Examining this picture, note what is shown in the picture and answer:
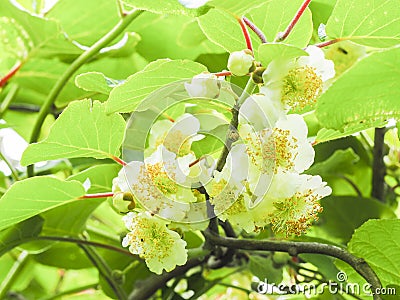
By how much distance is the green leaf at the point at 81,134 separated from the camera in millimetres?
570

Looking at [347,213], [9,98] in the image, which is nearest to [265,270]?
[347,213]

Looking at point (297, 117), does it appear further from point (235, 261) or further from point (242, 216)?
point (235, 261)

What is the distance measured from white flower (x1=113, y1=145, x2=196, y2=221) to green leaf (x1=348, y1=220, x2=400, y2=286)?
171 mm

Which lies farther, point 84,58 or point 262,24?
point 84,58

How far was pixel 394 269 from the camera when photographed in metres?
0.61

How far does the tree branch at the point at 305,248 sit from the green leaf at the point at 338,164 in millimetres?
236

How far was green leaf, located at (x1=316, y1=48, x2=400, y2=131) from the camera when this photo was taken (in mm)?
421

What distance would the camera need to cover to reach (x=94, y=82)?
58cm

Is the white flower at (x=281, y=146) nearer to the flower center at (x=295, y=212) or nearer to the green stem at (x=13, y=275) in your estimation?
the flower center at (x=295, y=212)

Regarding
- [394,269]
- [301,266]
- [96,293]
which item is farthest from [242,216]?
[96,293]

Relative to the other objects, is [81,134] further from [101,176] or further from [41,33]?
[41,33]

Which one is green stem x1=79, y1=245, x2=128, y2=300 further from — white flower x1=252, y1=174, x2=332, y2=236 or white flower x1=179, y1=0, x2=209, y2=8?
white flower x1=179, y1=0, x2=209, y2=8

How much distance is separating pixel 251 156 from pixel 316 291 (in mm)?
378

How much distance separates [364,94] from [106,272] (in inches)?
19.9
